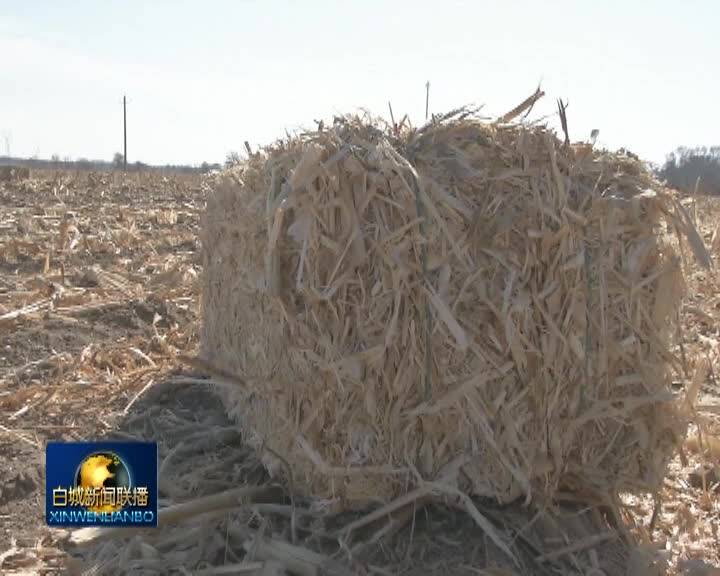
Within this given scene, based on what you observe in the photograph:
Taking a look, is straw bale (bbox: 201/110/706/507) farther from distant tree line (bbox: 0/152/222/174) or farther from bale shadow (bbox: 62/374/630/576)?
distant tree line (bbox: 0/152/222/174)

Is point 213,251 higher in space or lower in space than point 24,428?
higher

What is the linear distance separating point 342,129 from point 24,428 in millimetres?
2680

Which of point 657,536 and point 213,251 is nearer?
point 657,536

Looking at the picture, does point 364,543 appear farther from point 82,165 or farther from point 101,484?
point 82,165

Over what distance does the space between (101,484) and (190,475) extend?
413 mm

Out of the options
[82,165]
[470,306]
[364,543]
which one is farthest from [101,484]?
A: [82,165]

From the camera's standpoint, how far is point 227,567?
9.71 ft

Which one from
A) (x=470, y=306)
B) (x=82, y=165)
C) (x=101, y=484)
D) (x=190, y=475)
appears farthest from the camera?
(x=82, y=165)

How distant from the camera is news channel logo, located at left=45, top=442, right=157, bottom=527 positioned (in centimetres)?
341

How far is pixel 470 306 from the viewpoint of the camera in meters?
2.92

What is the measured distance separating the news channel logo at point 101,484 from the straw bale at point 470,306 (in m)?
0.80

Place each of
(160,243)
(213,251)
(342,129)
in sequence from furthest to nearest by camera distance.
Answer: (160,243), (213,251), (342,129)

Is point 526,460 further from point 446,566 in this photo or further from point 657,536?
point 657,536

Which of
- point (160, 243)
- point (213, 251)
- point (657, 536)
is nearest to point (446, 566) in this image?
point (657, 536)
